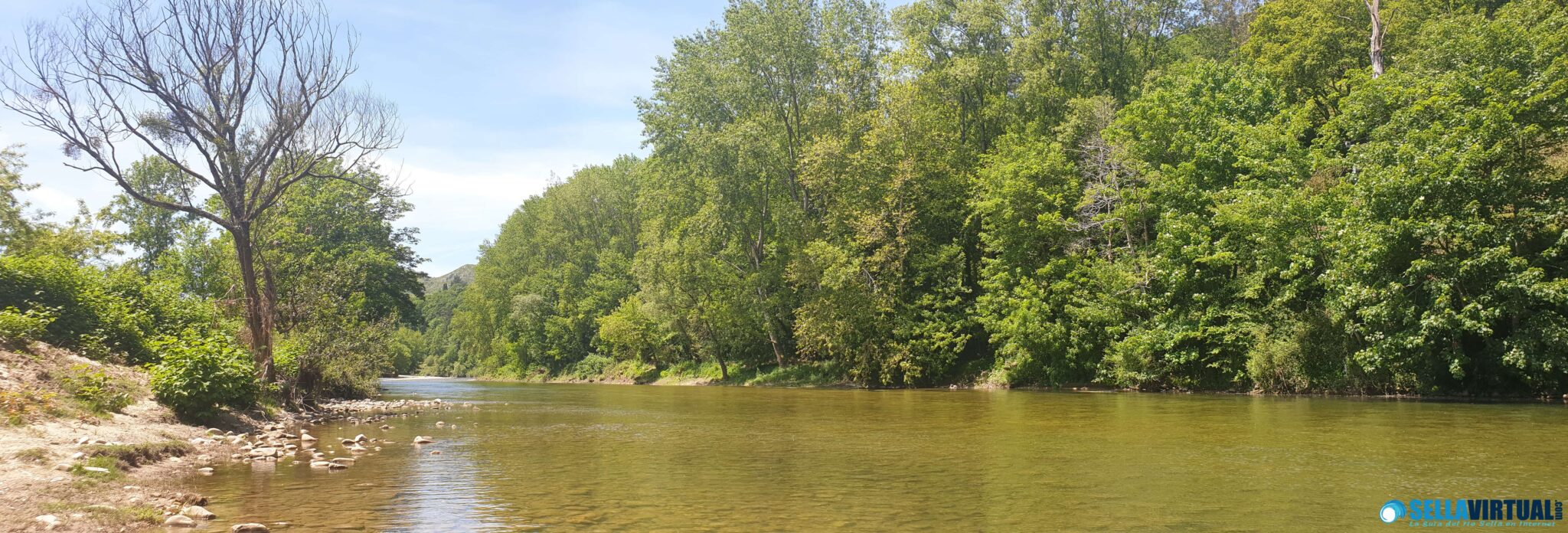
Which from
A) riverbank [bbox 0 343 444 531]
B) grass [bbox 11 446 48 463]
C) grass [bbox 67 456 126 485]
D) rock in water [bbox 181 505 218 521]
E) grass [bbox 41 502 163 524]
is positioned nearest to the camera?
grass [bbox 41 502 163 524]

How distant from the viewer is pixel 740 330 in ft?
169

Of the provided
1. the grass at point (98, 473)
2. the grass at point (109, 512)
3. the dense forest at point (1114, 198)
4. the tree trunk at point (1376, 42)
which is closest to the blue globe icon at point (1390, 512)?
the grass at point (109, 512)

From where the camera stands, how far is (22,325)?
16.6 m

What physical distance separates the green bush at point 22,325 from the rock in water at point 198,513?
12.1 metres

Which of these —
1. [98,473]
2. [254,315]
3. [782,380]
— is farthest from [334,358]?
[782,380]

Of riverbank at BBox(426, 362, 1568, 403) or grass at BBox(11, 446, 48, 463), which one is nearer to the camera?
grass at BBox(11, 446, 48, 463)

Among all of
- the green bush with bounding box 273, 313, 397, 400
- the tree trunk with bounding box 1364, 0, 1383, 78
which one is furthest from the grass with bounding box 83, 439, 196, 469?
the tree trunk with bounding box 1364, 0, 1383, 78

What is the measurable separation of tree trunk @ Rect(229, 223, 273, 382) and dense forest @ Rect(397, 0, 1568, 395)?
80.9 feet

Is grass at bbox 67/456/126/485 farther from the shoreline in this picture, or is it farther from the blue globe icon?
the shoreline

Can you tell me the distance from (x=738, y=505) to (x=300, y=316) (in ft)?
72.8

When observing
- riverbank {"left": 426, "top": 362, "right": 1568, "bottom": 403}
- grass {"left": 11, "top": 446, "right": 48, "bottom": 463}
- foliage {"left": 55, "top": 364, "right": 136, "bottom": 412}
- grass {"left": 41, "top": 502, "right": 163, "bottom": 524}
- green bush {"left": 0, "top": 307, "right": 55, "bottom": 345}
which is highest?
green bush {"left": 0, "top": 307, "right": 55, "bottom": 345}

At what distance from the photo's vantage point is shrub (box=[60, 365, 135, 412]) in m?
14.4

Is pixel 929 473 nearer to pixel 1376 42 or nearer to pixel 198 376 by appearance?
pixel 198 376

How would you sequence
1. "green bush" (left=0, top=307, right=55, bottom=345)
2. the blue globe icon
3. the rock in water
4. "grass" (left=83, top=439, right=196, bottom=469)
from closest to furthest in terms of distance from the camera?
the blue globe icon, the rock in water, "grass" (left=83, top=439, right=196, bottom=469), "green bush" (left=0, top=307, right=55, bottom=345)
